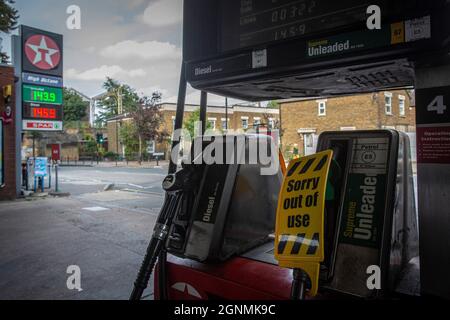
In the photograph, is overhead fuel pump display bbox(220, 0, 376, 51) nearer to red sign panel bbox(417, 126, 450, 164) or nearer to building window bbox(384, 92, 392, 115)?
red sign panel bbox(417, 126, 450, 164)

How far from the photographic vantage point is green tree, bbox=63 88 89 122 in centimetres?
6506

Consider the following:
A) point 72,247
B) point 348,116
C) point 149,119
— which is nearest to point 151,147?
point 149,119

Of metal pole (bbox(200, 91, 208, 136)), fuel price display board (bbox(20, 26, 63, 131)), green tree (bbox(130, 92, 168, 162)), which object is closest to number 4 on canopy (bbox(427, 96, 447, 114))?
metal pole (bbox(200, 91, 208, 136))

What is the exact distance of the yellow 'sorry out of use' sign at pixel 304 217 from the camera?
47.4 inches

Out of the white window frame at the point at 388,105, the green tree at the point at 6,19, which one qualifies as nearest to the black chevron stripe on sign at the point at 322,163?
the white window frame at the point at 388,105

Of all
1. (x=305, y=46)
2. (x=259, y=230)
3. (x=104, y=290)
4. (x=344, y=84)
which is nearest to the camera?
(x=305, y=46)

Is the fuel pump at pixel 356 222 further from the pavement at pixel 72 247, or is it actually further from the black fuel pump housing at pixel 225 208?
the pavement at pixel 72 247

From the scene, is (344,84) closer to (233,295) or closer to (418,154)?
(418,154)

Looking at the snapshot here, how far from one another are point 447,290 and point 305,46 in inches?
42.2

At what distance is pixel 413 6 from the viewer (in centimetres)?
126

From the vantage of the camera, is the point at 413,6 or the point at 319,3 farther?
the point at 319,3

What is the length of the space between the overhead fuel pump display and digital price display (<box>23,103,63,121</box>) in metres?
12.5

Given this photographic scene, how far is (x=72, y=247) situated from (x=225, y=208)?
4949 mm
